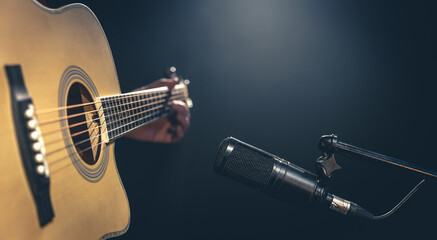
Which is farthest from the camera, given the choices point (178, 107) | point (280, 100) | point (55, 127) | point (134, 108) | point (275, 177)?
point (280, 100)

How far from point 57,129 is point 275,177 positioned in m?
0.56

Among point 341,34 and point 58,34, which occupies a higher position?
point 341,34

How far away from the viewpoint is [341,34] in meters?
1.93

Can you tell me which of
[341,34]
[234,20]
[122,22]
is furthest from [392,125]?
[122,22]

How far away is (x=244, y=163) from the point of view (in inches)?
33.0

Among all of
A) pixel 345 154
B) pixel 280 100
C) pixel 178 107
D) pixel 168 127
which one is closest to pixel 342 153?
pixel 345 154

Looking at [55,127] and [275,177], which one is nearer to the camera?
[55,127]

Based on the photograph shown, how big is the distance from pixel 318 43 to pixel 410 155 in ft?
3.06

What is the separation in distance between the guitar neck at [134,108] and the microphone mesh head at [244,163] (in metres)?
0.39

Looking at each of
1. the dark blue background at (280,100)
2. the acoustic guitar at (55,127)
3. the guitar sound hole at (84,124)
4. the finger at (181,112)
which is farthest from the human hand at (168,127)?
the guitar sound hole at (84,124)

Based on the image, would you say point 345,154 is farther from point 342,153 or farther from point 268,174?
point 268,174

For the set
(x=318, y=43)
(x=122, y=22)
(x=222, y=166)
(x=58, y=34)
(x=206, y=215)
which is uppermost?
(x=318, y=43)

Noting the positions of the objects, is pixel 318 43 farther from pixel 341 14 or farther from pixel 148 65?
pixel 148 65

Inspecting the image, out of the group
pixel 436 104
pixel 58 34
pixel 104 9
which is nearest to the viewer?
pixel 58 34
